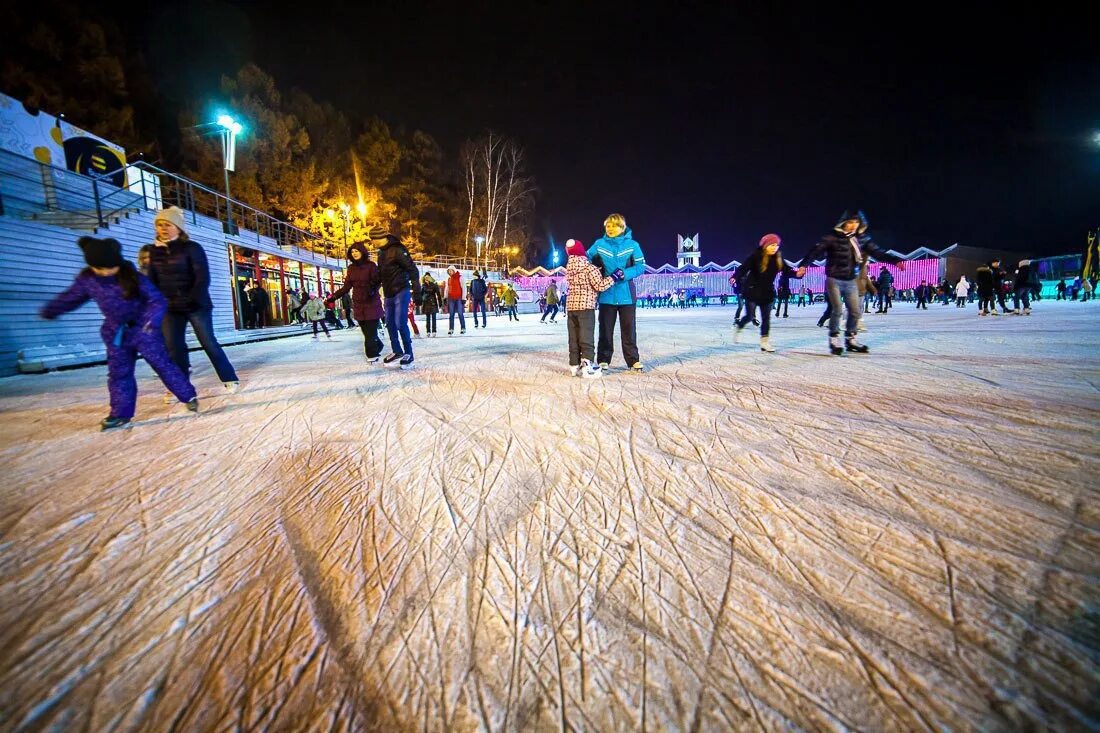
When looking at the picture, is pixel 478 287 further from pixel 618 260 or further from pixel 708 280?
pixel 708 280

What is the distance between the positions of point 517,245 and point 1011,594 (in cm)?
4405

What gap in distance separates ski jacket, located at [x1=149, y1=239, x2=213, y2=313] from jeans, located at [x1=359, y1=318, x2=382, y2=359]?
1.92 metres

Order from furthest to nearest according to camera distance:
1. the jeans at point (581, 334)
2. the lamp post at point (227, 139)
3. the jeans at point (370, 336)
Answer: the lamp post at point (227, 139)
the jeans at point (370, 336)
the jeans at point (581, 334)

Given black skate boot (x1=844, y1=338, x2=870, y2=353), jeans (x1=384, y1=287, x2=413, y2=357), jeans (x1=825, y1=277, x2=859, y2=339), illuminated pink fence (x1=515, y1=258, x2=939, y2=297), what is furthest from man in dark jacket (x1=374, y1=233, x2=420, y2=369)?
illuminated pink fence (x1=515, y1=258, x2=939, y2=297)

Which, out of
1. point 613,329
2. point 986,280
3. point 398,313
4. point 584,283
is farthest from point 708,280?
point 584,283

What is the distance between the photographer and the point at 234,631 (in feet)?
3.72

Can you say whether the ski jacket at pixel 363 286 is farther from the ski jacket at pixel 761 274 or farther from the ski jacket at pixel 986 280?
the ski jacket at pixel 986 280

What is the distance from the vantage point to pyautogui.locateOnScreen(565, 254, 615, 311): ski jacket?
425 cm

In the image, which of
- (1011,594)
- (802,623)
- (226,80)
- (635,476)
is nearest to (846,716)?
(802,623)

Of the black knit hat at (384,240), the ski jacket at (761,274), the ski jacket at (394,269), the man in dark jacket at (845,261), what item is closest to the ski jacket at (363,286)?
the ski jacket at (394,269)

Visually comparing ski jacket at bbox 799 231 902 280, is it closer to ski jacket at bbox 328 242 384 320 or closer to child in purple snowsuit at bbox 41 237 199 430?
ski jacket at bbox 328 242 384 320

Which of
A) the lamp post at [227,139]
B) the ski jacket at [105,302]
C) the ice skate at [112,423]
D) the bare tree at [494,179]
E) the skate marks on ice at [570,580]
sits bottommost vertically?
the skate marks on ice at [570,580]

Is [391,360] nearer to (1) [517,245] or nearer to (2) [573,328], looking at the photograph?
(2) [573,328]

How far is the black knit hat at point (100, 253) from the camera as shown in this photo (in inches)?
113
